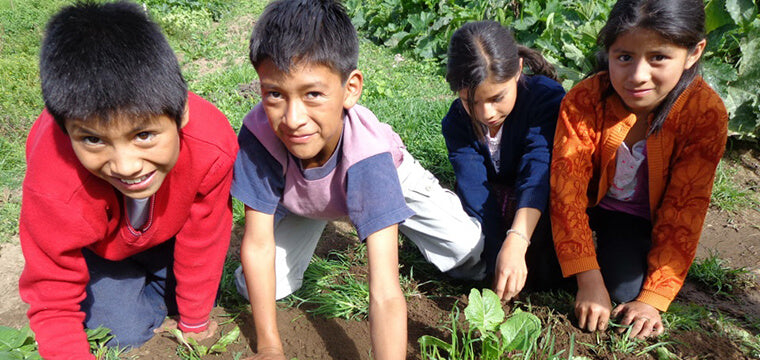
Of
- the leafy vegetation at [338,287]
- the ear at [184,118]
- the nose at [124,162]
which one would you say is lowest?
the leafy vegetation at [338,287]

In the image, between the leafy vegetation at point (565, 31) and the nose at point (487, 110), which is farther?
the leafy vegetation at point (565, 31)

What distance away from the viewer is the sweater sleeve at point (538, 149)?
2.44m

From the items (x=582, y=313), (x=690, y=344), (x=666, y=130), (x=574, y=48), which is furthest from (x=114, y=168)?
(x=574, y=48)

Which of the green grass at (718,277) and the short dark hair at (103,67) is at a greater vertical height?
the short dark hair at (103,67)

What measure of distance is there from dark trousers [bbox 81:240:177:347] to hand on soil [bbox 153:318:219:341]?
39 millimetres

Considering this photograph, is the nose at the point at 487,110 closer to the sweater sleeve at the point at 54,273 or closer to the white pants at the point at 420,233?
the white pants at the point at 420,233

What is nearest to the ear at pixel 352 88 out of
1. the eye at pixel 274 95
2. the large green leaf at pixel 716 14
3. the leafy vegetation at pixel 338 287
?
the eye at pixel 274 95

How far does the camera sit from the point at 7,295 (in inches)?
110

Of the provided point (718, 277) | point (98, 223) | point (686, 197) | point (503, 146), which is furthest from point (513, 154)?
point (98, 223)

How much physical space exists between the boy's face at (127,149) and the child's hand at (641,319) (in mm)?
1821

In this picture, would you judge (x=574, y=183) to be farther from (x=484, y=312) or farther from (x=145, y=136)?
(x=145, y=136)

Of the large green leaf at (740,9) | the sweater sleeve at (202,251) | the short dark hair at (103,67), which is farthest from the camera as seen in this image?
the large green leaf at (740,9)

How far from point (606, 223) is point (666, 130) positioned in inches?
24.4

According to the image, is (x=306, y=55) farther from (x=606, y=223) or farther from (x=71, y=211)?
(x=606, y=223)
